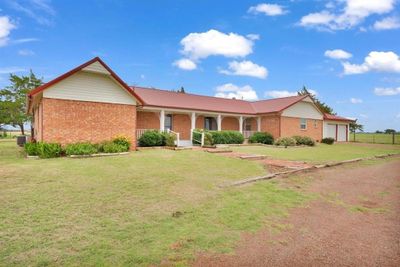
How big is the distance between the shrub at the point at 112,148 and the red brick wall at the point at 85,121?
0.94 meters

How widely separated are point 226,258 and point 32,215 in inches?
165

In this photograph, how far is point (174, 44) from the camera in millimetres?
25938

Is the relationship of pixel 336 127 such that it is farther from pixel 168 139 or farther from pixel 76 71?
pixel 76 71

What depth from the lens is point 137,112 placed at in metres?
23.8

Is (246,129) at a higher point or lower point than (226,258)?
higher

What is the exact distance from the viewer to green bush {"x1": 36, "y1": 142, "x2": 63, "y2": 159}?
14.1 metres

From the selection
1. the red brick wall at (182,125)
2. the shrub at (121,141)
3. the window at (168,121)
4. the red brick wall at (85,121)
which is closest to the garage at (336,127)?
the red brick wall at (182,125)

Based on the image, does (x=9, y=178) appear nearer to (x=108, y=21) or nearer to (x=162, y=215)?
(x=162, y=215)

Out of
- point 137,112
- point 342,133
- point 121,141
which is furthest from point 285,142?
point 342,133

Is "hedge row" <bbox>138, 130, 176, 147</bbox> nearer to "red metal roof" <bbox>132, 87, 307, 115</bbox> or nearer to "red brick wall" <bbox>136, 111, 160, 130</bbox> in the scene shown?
"red metal roof" <bbox>132, 87, 307, 115</bbox>

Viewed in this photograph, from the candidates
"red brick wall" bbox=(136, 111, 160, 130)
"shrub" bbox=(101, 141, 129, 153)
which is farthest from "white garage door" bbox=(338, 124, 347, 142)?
"shrub" bbox=(101, 141, 129, 153)

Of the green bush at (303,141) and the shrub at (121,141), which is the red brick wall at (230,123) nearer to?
the green bush at (303,141)

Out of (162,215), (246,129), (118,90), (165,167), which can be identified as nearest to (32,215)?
(162,215)

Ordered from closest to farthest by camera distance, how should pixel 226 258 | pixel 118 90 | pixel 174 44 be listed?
pixel 226 258
pixel 118 90
pixel 174 44
